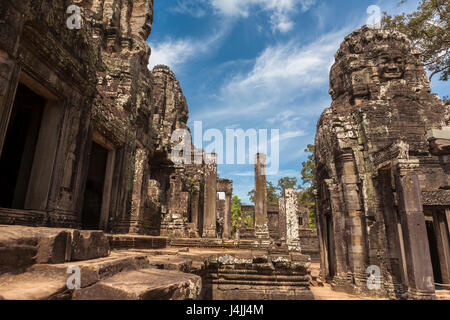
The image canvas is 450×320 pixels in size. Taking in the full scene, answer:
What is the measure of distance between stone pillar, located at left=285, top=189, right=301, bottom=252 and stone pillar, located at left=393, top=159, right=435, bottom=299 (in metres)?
3.31

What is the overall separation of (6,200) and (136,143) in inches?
153

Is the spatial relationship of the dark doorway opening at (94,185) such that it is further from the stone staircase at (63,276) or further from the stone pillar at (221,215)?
the stone pillar at (221,215)

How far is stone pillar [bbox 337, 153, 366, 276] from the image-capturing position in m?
9.74

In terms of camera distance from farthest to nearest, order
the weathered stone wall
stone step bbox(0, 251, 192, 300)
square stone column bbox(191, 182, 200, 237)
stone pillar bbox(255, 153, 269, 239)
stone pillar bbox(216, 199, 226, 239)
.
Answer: stone pillar bbox(216, 199, 226, 239)
square stone column bbox(191, 182, 200, 237)
stone pillar bbox(255, 153, 269, 239)
the weathered stone wall
stone step bbox(0, 251, 192, 300)

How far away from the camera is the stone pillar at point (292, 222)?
33.2ft

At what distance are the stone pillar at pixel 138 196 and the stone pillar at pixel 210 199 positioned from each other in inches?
221

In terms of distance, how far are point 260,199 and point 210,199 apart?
275cm

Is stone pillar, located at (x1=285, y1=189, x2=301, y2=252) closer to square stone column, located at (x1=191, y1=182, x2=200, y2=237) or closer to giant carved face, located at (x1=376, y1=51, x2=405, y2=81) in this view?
giant carved face, located at (x1=376, y1=51, x2=405, y2=81)

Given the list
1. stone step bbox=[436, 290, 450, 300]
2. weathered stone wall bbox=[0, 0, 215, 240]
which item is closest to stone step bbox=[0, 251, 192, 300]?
weathered stone wall bbox=[0, 0, 215, 240]

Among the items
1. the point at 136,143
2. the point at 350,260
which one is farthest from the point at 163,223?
the point at 350,260

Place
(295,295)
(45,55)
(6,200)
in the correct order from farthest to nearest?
(6,200)
(295,295)
(45,55)

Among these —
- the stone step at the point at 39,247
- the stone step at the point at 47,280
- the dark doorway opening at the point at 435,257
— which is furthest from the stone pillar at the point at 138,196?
the dark doorway opening at the point at 435,257
